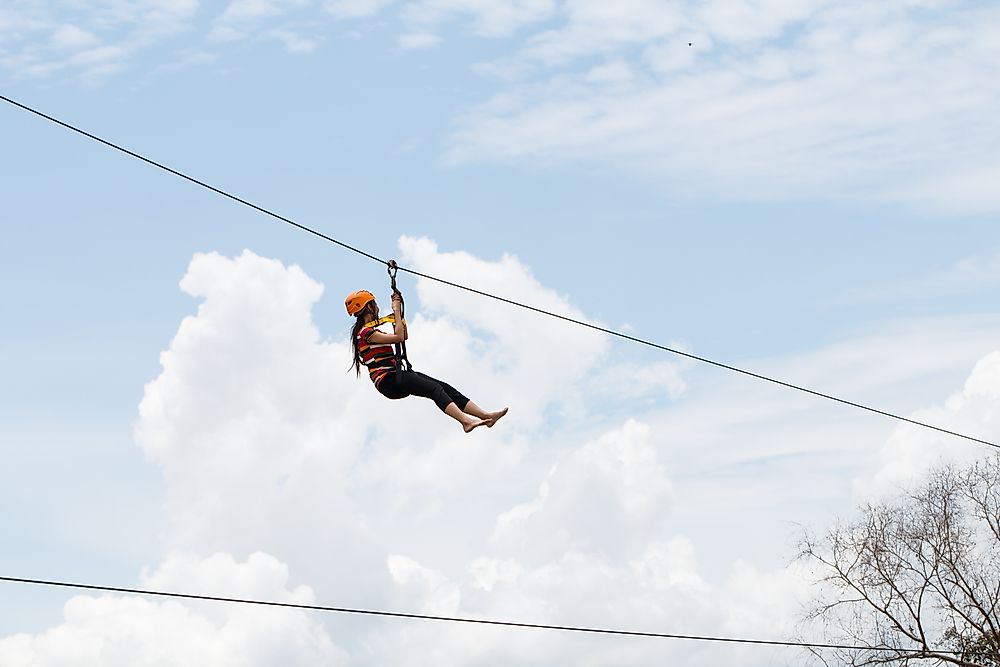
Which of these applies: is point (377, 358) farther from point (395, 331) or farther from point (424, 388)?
point (424, 388)

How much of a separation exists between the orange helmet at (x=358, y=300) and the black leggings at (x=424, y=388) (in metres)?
0.64

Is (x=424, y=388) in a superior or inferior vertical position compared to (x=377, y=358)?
inferior

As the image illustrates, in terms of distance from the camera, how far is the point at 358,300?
515 inches

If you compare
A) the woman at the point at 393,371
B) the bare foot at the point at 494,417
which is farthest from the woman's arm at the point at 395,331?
the bare foot at the point at 494,417

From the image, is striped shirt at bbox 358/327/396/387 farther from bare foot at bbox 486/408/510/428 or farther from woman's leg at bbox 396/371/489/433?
bare foot at bbox 486/408/510/428

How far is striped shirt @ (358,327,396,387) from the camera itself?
1318 centimetres

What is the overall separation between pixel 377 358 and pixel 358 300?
0.55 meters

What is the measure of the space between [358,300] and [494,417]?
159 cm

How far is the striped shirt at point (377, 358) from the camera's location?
519 inches

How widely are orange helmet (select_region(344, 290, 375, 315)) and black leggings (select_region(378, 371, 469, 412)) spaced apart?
0.64 metres

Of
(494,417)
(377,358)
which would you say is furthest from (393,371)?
(494,417)

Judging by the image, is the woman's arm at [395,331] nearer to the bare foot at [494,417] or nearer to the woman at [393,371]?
the woman at [393,371]

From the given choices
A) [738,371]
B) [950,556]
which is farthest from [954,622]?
[738,371]

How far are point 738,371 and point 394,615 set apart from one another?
4834 millimetres
